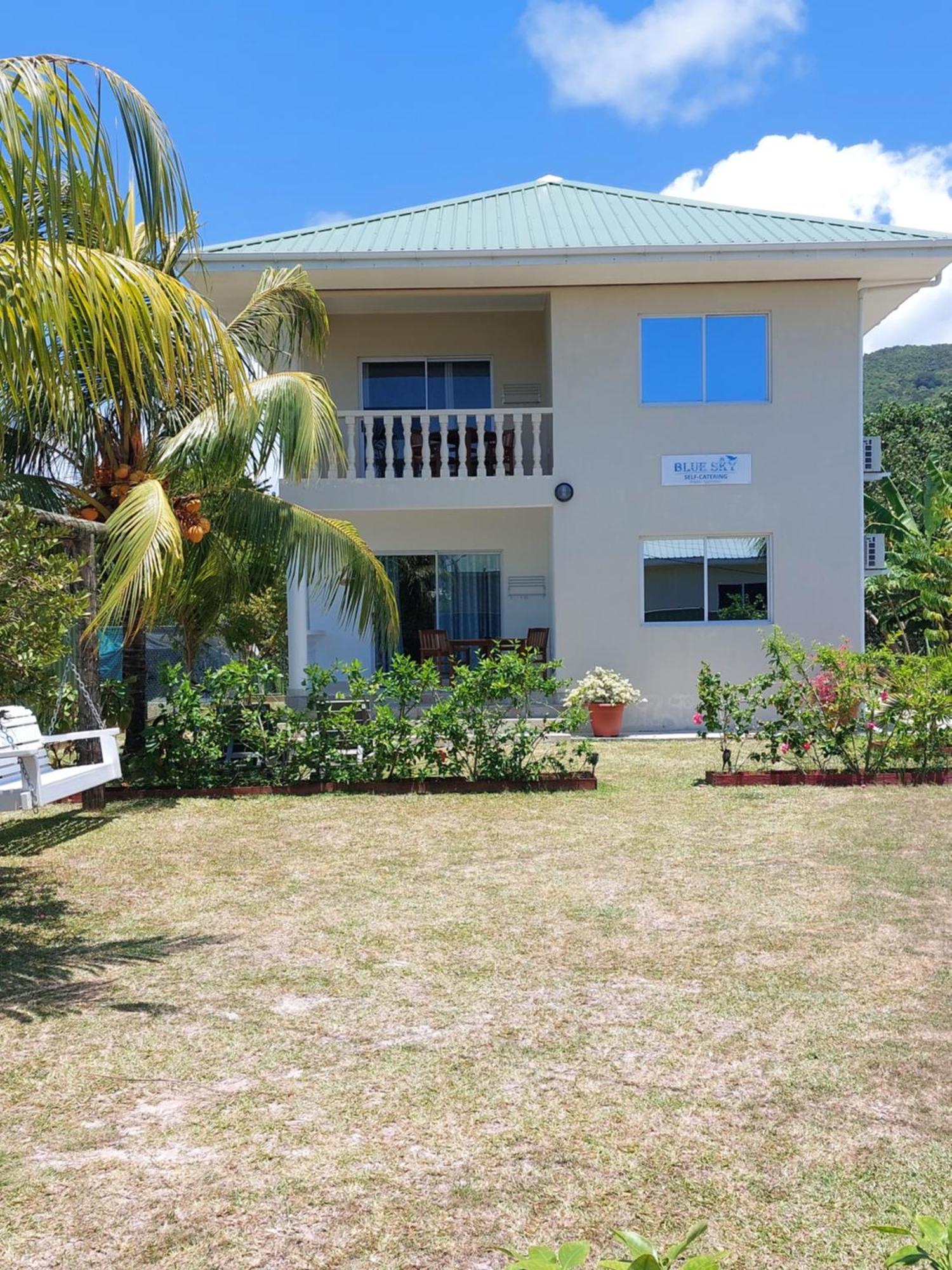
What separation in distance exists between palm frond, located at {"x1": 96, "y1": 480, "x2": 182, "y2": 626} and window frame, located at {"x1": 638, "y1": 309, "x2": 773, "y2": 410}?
24.9ft

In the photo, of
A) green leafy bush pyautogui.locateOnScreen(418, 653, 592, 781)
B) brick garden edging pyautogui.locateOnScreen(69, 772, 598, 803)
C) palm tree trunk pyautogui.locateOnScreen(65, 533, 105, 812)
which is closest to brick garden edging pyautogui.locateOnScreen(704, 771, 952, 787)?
brick garden edging pyautogui.locateOnScreen(69, 772, 598, 803)

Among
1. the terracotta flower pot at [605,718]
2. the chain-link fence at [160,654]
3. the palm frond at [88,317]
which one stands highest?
the palm frond at [88,317]

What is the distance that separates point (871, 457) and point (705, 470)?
296cm

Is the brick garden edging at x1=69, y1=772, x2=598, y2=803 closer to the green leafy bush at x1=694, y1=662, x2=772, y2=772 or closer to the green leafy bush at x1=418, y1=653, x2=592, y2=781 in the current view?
the green leafy bush at x1=418, y1=653, x2=592, y2=781

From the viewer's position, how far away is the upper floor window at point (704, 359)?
584 inches

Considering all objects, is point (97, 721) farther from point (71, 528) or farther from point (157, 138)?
point (157, 138)

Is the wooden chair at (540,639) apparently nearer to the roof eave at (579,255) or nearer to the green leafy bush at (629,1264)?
the roof eave at (579,255)

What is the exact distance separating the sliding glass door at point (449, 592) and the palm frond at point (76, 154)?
11740 millimetres

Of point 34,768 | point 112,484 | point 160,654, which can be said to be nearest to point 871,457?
point 112,484

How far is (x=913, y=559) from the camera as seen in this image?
2123cm

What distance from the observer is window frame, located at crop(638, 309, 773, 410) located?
14781 millimetres

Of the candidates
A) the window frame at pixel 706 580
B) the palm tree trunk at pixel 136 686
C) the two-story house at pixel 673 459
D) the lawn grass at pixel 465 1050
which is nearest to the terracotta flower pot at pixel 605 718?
the two-story house at pixel 673 459

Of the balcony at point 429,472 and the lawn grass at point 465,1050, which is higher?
the balcony at point 429,472

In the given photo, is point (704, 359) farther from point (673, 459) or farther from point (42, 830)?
point (42, 830)
